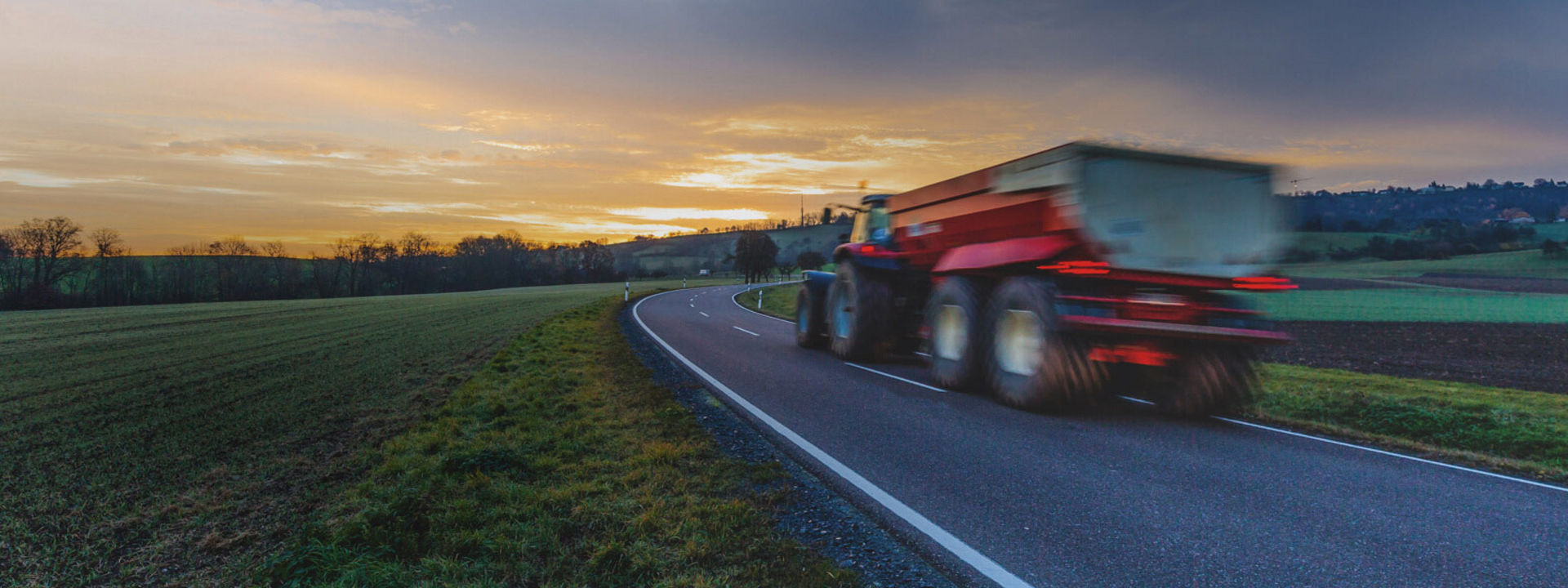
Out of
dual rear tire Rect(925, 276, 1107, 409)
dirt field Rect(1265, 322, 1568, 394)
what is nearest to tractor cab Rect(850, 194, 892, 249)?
dual rear tire Rect(925, 276, 1107, 409)

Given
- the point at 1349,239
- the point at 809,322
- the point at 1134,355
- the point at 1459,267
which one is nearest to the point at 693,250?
the point at 1349,239

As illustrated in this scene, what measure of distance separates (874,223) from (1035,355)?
220 inches

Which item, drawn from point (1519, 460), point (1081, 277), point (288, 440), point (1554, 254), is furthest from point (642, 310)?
point (1554, 254)

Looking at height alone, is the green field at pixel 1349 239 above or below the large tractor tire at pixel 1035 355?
above

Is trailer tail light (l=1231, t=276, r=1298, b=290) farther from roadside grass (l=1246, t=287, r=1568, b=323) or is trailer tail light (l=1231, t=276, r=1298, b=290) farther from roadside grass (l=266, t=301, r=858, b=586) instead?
roadside grass (l=1246, t=287, r=1568, b=323)

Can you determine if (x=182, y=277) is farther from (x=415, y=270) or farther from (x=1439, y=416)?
(x=1439, y=416)

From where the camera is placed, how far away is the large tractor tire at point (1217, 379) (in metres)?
7.35

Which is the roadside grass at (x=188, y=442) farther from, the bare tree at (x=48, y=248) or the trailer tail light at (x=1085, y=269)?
the bare tree at (x=48, y=248)

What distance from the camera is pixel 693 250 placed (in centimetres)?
17512

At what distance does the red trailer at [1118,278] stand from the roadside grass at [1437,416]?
1061 millimetres

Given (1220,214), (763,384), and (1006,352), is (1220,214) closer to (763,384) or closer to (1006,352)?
(1006,352)

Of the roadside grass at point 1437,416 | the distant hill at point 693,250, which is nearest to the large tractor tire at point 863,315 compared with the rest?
the roadside grass at point 1437,416

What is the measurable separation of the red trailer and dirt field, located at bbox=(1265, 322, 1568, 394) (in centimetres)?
825

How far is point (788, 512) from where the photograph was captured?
443 centimetres
